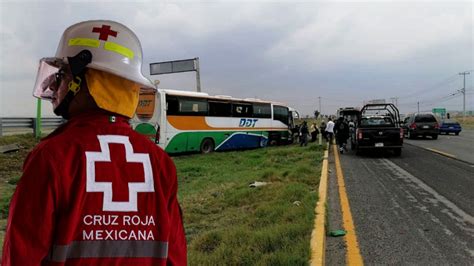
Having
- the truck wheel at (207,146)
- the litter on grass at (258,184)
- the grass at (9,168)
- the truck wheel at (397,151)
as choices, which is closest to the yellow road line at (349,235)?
the litter on grass at (258,184)

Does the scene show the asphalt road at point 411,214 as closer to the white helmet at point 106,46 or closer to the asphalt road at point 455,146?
the asphalt road at point 455,146

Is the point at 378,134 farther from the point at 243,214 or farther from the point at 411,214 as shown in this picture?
the point at 243,214

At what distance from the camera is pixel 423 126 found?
2894 centimetres

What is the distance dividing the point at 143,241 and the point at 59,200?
37 centimetres

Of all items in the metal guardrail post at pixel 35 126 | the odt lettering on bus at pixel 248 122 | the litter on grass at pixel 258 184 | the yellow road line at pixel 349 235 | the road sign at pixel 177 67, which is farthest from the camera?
the road sign at pixel 177 67

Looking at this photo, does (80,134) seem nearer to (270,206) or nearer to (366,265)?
(366,265)

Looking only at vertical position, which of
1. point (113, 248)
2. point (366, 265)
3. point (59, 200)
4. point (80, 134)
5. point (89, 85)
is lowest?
point (366, 265)

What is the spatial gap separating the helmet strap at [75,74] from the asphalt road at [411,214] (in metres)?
3.86

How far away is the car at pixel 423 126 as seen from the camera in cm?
2883

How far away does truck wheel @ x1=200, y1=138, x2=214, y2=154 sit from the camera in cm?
2165

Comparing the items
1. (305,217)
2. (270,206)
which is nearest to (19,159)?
(270,206)

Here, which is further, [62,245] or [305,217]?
[305,217]

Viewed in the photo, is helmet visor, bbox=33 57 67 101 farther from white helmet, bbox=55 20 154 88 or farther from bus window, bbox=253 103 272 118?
bus window, bbox=253 103 272 118

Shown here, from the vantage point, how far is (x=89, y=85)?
1.67 m
